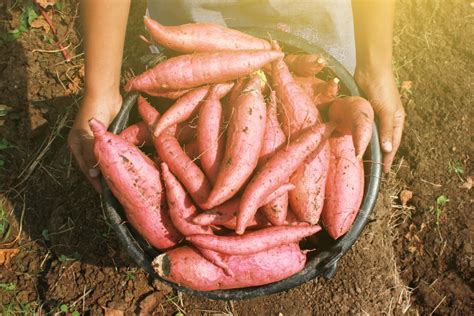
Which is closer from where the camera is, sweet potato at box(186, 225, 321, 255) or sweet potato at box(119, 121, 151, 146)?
sweet potato at box(186, 225, 321, 255)

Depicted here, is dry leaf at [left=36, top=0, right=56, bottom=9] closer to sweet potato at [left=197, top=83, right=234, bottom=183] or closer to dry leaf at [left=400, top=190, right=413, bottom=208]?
sweet potato at [left=197, top=83, right=234, bottom=183]

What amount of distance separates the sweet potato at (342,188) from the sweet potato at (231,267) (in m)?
0.16

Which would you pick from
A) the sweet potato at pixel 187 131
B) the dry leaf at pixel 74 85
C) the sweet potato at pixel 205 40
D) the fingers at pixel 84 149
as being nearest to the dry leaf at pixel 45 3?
the dry leaf at pixel 74 85

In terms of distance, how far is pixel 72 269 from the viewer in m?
2.34

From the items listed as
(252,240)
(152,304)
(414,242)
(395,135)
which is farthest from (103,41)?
(414,242)

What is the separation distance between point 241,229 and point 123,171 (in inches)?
17.5

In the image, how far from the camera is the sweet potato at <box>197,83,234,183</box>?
5.08 feet

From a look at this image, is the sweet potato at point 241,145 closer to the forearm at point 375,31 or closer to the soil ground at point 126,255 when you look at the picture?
the forearm at point 375,31

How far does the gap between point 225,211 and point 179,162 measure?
231mm

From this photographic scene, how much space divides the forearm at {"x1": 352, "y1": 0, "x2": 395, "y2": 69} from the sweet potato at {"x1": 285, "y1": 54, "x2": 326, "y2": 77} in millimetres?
344

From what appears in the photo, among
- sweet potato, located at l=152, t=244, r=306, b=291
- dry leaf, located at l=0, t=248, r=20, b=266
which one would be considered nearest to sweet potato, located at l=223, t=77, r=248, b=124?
sweet potato, located at l=152, t=244, r=306, b=291

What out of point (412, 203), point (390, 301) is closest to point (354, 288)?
point (390, 301)

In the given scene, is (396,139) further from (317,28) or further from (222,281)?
(222,281)

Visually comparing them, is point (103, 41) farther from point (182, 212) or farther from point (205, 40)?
point (182, 212)
